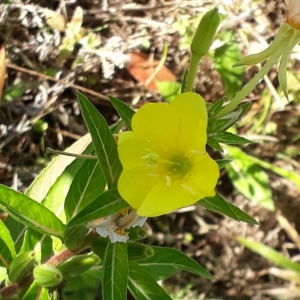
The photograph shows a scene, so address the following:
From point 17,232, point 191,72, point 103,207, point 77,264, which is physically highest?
point 191,72

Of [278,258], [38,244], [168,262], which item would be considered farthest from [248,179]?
[38,244]

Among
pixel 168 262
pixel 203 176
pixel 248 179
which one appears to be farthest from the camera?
pixel 248 179

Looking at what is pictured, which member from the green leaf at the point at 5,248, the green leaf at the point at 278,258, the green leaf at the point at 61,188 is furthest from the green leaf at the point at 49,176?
the green leaf at the point at 278,258

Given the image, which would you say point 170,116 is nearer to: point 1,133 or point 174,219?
point 1,133

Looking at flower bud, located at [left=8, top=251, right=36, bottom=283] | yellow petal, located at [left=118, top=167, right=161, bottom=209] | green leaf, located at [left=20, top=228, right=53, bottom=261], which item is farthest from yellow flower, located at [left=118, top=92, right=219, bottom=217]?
green leaf, located at [left=20, top=228, right=53, bottom=261]

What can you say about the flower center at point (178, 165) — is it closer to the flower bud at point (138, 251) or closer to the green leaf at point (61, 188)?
the flower bud at point (138, 251)

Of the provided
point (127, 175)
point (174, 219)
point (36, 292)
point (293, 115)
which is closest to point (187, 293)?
point (174, 219)

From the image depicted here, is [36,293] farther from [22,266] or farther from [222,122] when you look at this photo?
[222,122]
